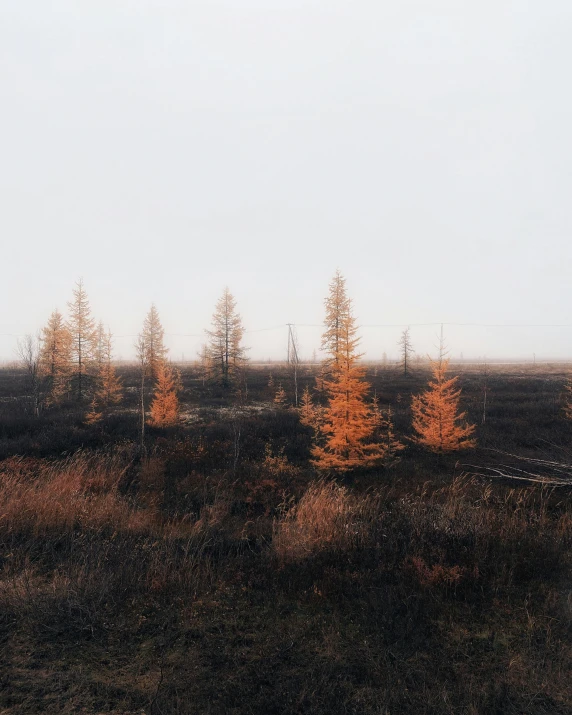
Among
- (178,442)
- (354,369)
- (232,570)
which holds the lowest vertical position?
(178,442)

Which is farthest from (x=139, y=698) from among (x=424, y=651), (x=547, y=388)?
(x=547, y=388)

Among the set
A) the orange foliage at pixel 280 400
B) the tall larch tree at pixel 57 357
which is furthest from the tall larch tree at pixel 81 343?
the orange foliage at pixel 280 400

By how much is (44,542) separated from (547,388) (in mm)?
41767

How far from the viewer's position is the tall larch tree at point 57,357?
96.8 feet

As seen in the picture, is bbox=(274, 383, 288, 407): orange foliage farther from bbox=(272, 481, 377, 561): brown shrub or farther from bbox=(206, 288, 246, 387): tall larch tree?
bbox=(272, 481, 377, 561): brown shrub

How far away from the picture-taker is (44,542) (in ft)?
15.4

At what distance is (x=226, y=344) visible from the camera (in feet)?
122

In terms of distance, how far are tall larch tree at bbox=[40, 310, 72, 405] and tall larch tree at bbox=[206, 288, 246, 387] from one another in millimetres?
13163

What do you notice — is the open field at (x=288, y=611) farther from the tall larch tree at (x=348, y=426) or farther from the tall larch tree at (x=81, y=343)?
the tall larch tree at (x=81, y=343)

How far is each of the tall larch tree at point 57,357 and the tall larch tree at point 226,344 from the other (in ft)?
43.2

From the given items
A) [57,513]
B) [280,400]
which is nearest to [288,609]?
[57,513]

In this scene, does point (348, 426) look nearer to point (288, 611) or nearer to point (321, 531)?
point (321, 531)

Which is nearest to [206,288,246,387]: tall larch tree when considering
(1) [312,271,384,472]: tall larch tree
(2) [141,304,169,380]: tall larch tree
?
(2) [141,304,169,380]: tall larch tree

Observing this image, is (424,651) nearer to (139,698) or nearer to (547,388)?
(139,698)
